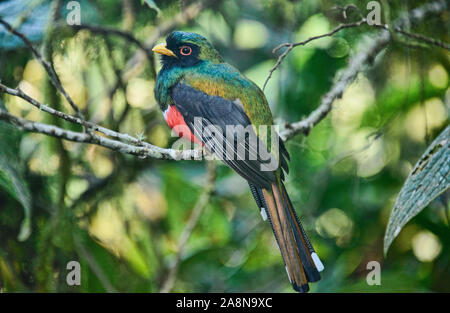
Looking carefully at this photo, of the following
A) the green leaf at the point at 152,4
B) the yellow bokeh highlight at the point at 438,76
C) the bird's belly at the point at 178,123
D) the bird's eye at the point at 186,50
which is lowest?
the bird's belly at the point at 178,123

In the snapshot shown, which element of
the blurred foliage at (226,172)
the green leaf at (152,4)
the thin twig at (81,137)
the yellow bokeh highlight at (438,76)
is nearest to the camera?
the thin twig at (81,137)

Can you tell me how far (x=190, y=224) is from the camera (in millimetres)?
1941

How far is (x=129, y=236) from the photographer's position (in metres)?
1.91

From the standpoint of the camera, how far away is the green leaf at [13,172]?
1.66 m

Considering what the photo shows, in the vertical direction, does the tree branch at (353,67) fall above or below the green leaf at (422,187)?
above

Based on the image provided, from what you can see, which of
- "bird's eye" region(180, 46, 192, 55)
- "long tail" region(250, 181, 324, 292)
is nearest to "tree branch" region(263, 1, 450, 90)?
"bird's eye" region(180, 46, 192, 55)

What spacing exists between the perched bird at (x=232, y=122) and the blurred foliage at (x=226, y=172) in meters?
0.15

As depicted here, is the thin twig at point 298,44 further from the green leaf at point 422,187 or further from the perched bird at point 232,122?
A: the green leaf at point 422,187

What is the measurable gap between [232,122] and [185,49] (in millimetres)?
328

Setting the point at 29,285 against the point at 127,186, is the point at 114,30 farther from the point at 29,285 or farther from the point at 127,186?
the point at 29,285

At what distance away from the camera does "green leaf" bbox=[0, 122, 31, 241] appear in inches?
65.5

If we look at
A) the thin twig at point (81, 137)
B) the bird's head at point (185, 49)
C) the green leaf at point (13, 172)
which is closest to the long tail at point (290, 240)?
the thin twig at point (81, 137)

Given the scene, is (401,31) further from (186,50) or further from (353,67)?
(186,50)

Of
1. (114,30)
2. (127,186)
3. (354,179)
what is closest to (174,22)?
(114,30)
